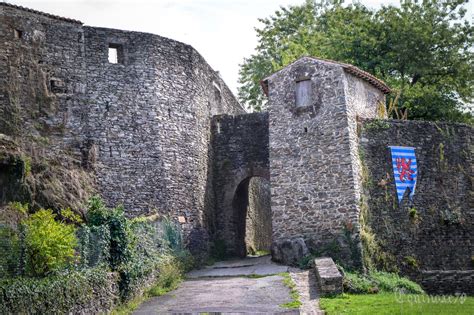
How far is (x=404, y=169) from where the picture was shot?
20.3m

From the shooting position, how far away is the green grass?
1225 centimetres

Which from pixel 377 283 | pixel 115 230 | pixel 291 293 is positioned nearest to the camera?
pixel 291 293

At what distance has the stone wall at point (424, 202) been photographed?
1944cm

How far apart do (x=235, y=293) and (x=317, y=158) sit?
5881mm

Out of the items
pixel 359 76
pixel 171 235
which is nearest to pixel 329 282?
pixel 171 235

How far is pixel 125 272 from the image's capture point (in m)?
14.8

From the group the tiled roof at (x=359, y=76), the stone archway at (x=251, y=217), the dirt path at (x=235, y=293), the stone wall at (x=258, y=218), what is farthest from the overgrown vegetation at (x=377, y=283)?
the stone wall at (x=258, y=218)

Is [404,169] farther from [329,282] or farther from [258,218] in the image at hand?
[258,218]

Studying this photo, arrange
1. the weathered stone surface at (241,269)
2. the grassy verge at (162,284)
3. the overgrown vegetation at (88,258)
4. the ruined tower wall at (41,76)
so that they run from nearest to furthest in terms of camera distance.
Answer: the overgrown vegetation at (88,258)
the grassy verge at (162,284)
the weathered stone surface at (241,269)
the ruined tower wall at (41,76)

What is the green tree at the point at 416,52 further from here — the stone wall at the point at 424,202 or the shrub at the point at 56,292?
the shrub at the point at 56,292

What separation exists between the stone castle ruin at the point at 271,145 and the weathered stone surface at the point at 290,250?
4 cm

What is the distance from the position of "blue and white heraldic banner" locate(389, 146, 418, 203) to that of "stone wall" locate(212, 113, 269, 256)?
4.71 metres

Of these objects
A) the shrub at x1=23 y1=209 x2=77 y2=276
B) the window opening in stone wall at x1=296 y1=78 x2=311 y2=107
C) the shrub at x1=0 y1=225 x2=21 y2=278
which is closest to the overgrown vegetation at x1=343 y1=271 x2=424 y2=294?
the window opening in stone wall at x1=296 y1=78 x2=311 y2=107

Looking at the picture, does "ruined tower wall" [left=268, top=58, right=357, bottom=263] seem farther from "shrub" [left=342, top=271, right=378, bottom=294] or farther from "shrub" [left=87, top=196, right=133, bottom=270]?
"shrub" [left=87, top=196, right=133, bottom=270]
